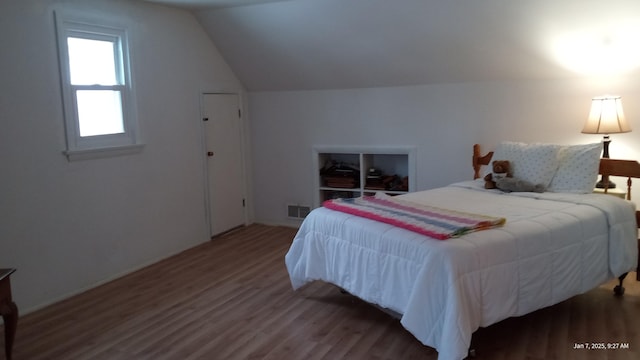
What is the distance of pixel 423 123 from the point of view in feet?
15.6

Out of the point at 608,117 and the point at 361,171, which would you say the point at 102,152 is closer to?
the point at 361,171

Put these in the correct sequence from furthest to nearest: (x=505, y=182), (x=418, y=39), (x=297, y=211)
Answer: (x=297, y=211) → (x=418, y=39) → (x=505, y=182)

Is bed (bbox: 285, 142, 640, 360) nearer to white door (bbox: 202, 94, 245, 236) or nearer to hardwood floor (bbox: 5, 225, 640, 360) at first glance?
hardwood floor (bbox: 5, 225, 640, 360)

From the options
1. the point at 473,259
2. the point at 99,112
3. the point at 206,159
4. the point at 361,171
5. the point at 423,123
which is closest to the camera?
the point at 473,259

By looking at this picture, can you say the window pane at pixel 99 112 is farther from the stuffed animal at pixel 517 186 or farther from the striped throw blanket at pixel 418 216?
the stuffed animal at pixel 517 186

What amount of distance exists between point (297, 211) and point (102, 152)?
2.28m

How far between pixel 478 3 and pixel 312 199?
2.65m

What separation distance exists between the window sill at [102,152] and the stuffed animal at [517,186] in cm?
292

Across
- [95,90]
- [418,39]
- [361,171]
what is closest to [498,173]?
[418,39]

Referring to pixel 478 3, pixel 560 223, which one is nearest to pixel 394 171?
pixel 478 3

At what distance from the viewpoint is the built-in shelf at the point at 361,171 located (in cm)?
501

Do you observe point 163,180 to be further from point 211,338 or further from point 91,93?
point 211,338

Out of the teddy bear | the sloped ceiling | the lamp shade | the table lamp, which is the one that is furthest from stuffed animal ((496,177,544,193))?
the sloped ceiling

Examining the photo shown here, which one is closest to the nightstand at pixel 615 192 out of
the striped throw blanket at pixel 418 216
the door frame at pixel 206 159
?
the striped throw blanket at pixel 418 216
